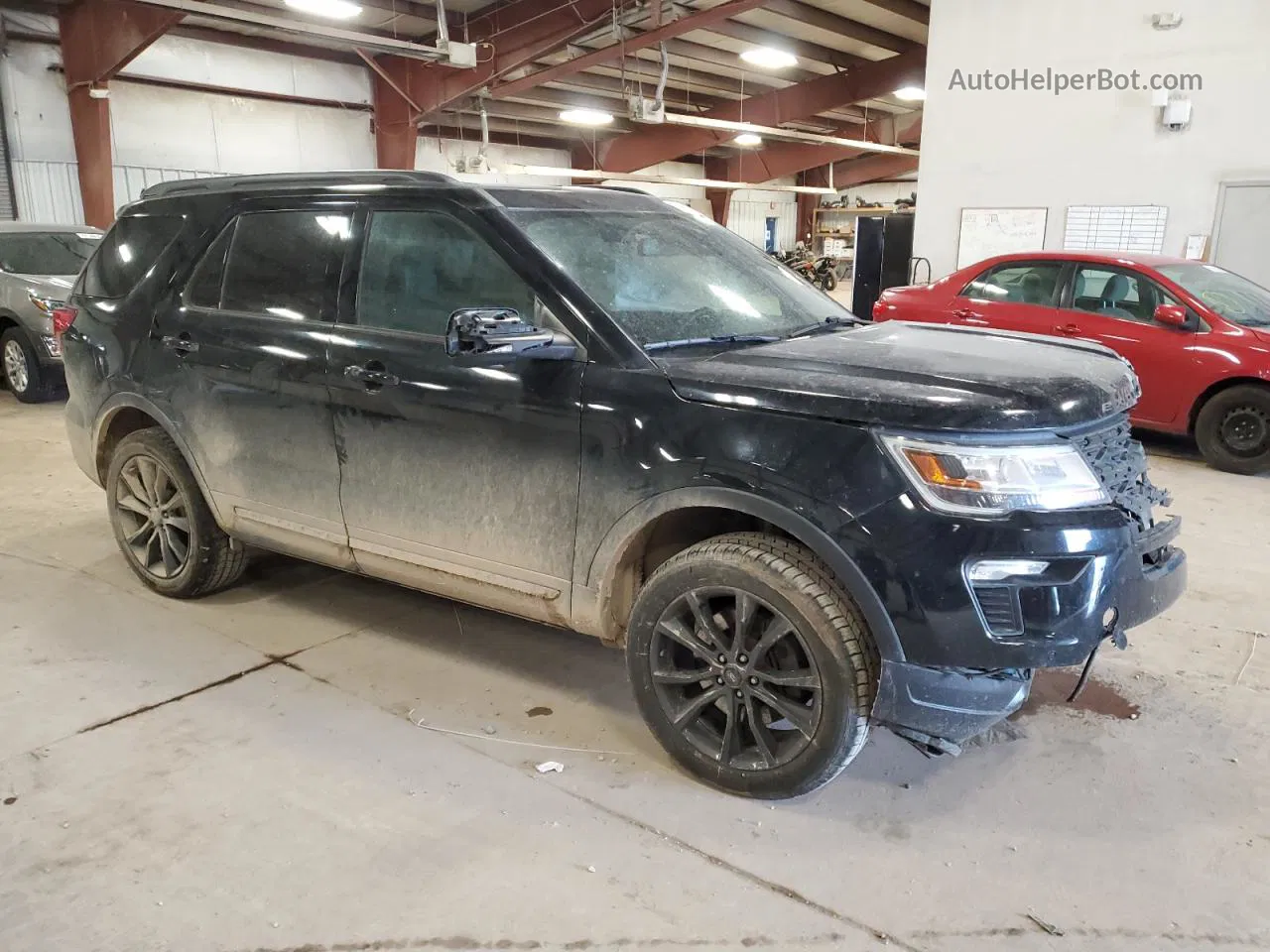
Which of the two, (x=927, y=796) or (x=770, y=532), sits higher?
(x=770, y=532)

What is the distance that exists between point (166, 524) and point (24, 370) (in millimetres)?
6320

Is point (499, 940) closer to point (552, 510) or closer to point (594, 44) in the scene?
point (552, 510)

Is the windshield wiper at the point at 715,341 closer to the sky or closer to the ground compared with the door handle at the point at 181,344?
closer to the sky

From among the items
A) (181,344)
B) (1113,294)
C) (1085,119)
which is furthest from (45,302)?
(1085,119)

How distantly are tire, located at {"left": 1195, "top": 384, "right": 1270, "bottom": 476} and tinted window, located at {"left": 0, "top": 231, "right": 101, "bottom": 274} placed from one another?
954 cm

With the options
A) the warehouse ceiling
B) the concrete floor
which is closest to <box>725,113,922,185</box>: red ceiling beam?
the warehouse ceiling

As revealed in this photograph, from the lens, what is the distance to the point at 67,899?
2354 mm

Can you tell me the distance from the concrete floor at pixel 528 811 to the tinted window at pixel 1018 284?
4.02m

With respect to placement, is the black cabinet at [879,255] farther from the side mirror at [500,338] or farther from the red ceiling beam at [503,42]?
the side mirror at [500,338]

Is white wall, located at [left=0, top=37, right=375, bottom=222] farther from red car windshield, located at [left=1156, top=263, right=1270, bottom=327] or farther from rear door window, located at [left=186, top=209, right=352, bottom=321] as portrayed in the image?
red car windshield, located at [left=1156, top=263, right=1270, bottom=327]

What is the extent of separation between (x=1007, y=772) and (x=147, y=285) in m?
3.72

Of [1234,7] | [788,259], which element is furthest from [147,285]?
[788,259]

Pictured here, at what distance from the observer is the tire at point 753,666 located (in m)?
2.53

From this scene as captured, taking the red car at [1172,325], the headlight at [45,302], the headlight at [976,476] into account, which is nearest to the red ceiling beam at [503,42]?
the headlight at [45,302]
